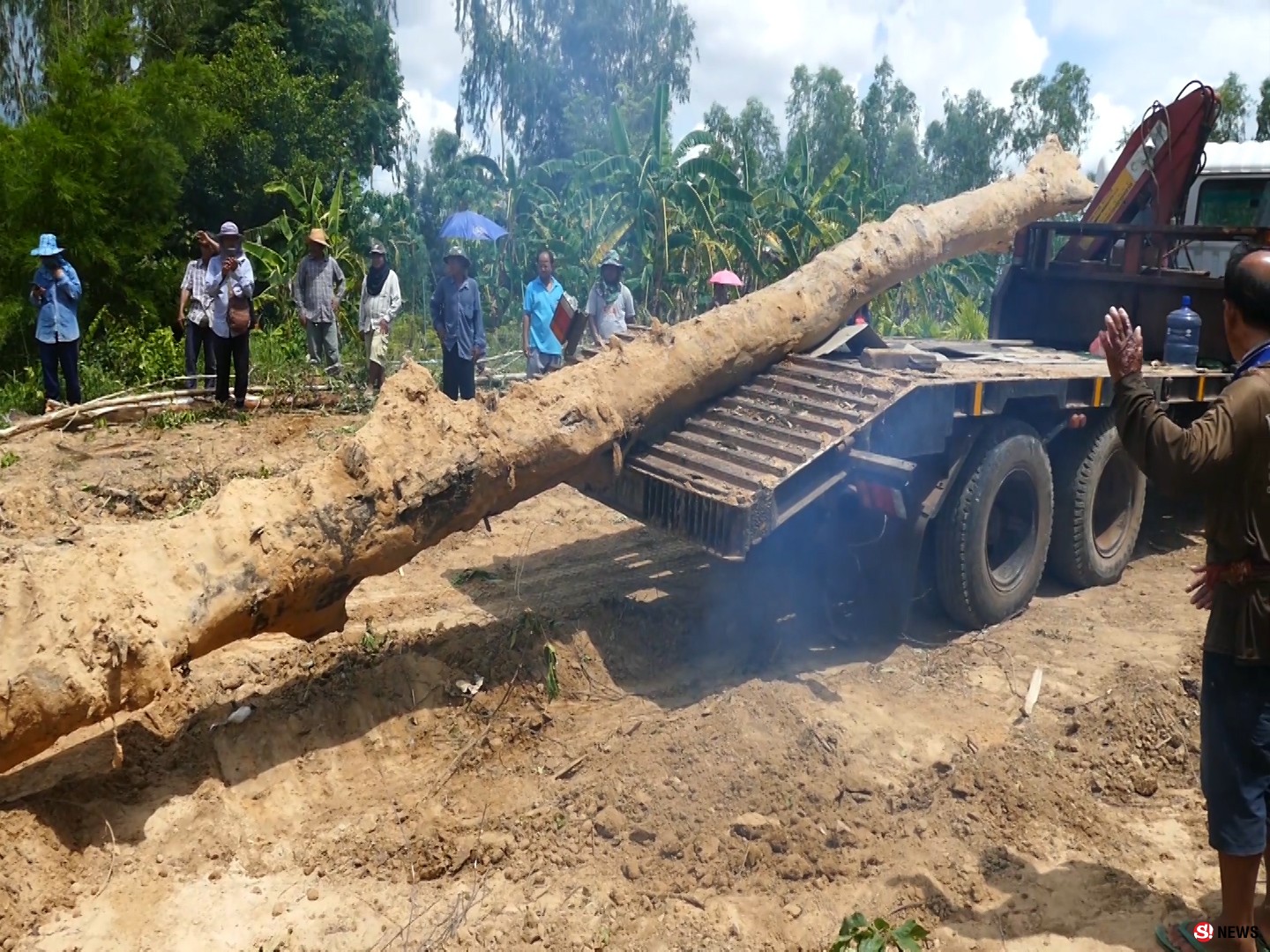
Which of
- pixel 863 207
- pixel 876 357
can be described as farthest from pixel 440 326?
pixel 863 207

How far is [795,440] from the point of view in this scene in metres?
5.00

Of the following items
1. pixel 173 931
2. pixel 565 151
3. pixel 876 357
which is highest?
pixel 565 151

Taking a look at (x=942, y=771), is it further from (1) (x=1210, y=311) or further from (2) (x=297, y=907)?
(1) (x=1210, y=311)

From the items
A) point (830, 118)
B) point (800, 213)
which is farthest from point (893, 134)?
point (800, 213)

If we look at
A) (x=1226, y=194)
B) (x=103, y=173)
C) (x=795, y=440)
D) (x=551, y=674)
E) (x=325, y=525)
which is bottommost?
(x=551, y=674)

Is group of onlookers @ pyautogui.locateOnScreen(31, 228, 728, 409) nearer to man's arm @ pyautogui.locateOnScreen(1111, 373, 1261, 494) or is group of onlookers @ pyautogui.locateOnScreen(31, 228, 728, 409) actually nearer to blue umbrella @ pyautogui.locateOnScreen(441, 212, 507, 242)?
blue umbrella @ pyautogui.locateOnScreen(441, 212, 507, 242)

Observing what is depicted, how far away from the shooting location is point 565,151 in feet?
97.9

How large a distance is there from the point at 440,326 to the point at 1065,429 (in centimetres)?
535

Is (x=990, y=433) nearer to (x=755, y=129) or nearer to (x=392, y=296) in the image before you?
(x=392, y=296)

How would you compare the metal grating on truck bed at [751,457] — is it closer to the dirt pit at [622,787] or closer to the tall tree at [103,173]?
the dirt pit at [622,787]

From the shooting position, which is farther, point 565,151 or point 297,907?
point 565,151

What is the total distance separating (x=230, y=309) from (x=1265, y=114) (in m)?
28.7

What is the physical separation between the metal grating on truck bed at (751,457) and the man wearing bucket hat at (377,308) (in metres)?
5.51

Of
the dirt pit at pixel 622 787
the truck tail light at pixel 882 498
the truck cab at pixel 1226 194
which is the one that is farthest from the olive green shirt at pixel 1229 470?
the truck cab at pixel 1226 194
